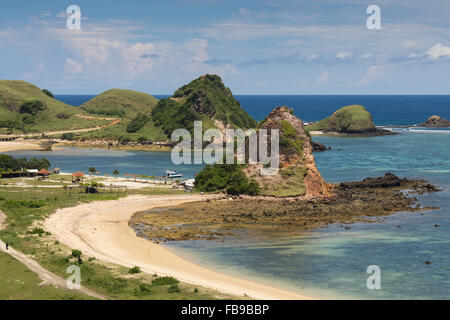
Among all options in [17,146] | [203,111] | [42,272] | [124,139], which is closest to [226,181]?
[42,272]

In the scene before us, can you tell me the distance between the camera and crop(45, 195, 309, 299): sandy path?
4131 cm

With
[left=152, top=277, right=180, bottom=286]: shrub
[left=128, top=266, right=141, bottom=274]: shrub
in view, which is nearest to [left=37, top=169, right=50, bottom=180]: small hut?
[left=128, top=266, right=141, bottom=274]: shrub

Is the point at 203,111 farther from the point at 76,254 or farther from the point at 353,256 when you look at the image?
the point at 76,254

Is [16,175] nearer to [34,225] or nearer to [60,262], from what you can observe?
[34,225]

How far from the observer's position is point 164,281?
39.9 m

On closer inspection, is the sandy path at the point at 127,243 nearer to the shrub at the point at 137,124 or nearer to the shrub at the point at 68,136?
the shrub at the point at 137,124

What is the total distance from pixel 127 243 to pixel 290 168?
32125 millimetres

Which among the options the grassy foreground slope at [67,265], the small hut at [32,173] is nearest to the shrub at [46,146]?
the small hut at [32,173]

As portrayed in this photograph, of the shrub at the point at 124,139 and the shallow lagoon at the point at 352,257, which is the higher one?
the shrub at the point at 124,139

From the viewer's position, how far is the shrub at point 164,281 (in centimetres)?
3947

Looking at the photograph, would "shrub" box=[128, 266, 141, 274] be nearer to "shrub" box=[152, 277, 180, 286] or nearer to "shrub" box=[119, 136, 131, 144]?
"shrub" box=[152, 277, 180, 286]

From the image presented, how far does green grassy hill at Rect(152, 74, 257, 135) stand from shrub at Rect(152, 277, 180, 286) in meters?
130

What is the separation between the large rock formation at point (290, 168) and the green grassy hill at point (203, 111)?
87.0 metres
